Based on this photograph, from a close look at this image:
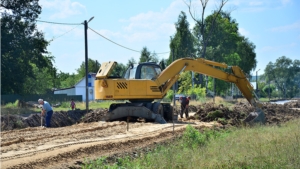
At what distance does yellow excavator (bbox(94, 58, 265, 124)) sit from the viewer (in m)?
21.8

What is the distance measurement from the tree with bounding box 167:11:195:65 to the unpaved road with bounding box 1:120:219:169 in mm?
50086

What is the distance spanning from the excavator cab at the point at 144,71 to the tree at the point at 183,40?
46390 millimetres

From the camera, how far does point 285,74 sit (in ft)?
366

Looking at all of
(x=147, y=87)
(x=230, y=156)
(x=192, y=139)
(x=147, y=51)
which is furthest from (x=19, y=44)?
(x=147, y=51)

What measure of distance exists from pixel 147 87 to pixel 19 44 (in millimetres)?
20526

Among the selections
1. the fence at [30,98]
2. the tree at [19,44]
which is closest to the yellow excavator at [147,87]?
the tree at [19,44]

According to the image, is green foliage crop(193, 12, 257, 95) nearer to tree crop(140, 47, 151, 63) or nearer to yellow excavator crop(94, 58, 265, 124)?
tree crop(140, 47, 151, 63)

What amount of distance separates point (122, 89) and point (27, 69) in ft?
68.3

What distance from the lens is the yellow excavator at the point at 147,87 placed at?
21.8 m

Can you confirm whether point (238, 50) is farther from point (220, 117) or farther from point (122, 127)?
point (122, 127)

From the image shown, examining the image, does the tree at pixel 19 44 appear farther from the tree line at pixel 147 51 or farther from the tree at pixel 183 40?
the tree at pixel 183 40

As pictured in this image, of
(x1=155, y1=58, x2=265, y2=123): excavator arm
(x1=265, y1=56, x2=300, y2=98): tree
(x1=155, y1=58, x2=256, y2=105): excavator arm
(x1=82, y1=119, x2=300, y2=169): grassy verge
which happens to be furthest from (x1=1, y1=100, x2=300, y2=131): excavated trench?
(x1=265, y1=56, x2=300, y2=98): tree

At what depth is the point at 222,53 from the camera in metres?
70.2

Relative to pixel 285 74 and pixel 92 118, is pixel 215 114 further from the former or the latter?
pixel 285 74
